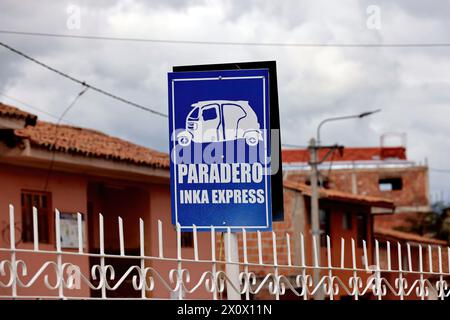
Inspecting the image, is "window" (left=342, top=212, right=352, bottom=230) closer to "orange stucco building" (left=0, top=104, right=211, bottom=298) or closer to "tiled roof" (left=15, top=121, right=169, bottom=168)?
"orange stucco building" (left=0, top=104, right=211, bottom=298)

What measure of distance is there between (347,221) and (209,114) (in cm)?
2603

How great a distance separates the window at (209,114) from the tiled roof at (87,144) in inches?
367

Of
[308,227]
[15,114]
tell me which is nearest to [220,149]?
[15,114]

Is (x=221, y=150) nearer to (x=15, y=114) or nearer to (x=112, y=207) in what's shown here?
(x=15, y=114)

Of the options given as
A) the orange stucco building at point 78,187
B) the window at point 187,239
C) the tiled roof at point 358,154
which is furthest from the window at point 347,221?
the tiled roof at point 358,154

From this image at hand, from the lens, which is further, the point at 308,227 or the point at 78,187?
the point at 308,227

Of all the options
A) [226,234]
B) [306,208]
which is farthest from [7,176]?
[306,208]

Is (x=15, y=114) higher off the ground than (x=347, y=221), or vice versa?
(x=15, y=114)

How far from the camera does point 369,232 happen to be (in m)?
33.1

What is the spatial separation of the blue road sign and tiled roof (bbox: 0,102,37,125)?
839 cm

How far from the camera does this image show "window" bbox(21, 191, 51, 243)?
16656 mm

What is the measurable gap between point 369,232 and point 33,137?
18.4 metres

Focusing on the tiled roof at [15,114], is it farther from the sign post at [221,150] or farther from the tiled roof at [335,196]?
the tiled roof at [335,196]

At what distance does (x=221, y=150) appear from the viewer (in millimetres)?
6629
